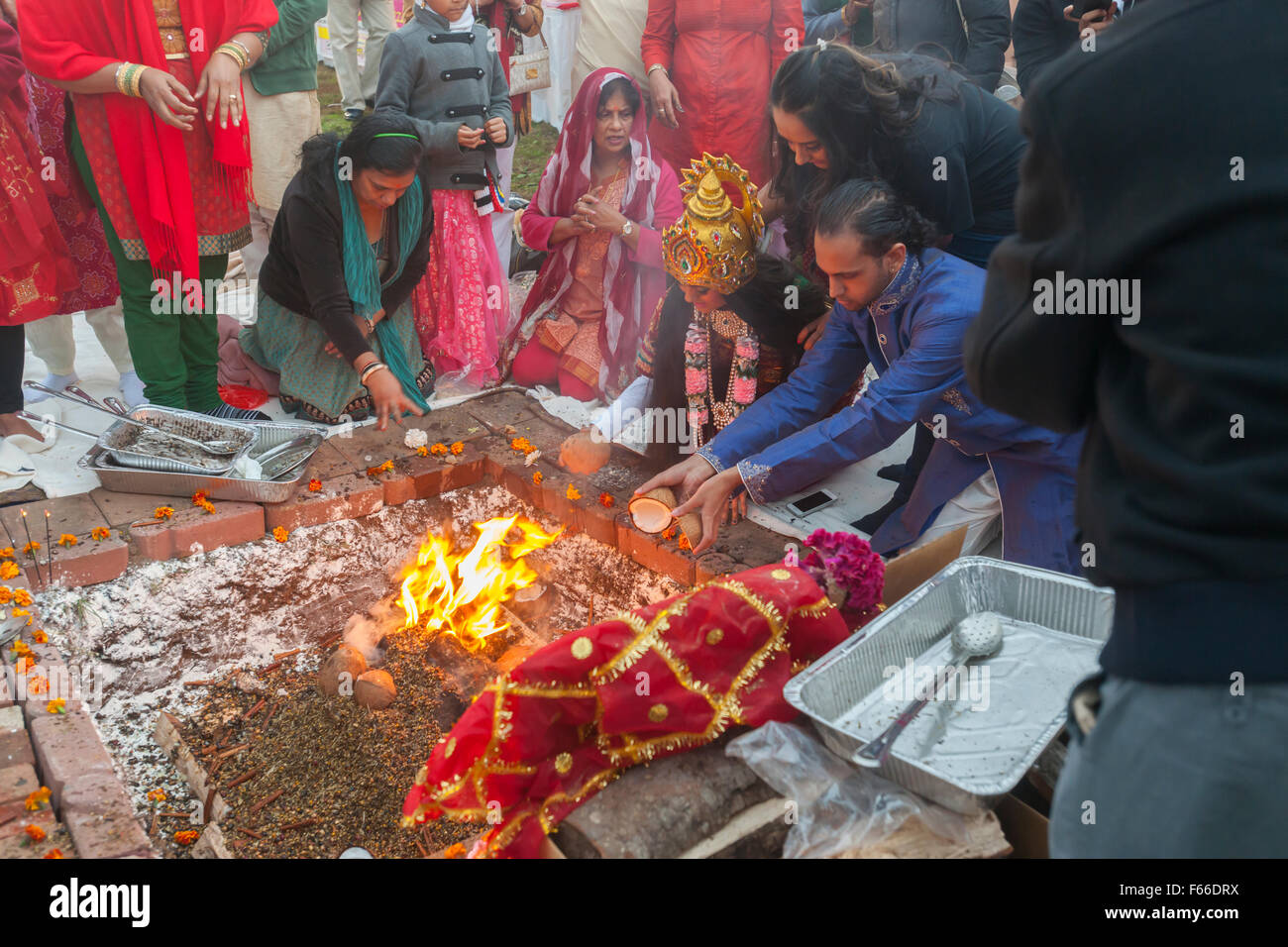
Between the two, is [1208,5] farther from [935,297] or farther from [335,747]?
[335,747]

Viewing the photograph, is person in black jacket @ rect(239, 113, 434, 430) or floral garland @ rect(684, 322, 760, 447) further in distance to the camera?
person in black jacket @ rect(239, 113, 434, 430)

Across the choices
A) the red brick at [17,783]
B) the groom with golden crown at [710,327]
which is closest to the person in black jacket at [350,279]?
the groom with golden crown at [710,327]

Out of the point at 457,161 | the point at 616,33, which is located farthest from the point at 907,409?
the point at 616,33

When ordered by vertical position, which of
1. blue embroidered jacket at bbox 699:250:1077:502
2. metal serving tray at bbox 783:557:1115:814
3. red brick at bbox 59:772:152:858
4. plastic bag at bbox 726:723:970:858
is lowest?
red brick at bbox 59:772:152:858

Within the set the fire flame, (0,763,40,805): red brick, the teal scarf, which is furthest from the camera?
the teal scarf

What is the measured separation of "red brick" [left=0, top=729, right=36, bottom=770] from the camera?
2508 millimetres

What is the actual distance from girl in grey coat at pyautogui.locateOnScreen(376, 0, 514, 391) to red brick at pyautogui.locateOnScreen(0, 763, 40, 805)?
9.66 ft

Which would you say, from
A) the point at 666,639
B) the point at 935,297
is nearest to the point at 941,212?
the point at 935,297

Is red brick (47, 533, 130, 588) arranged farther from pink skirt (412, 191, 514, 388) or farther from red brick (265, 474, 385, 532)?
pink skirt (412, 191, 514, 388)

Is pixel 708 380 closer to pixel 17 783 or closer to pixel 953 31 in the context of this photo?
pixel 953 31

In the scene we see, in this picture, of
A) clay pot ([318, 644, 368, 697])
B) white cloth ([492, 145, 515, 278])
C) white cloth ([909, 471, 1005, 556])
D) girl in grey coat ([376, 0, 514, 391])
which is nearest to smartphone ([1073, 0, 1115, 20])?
white cloth ([909, 471, 1005, 556])

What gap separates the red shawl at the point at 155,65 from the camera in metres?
3.99

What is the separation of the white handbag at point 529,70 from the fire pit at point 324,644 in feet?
9.53

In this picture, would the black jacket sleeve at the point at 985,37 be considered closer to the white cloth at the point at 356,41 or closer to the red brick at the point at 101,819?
the white cloth at the point at 356,41
